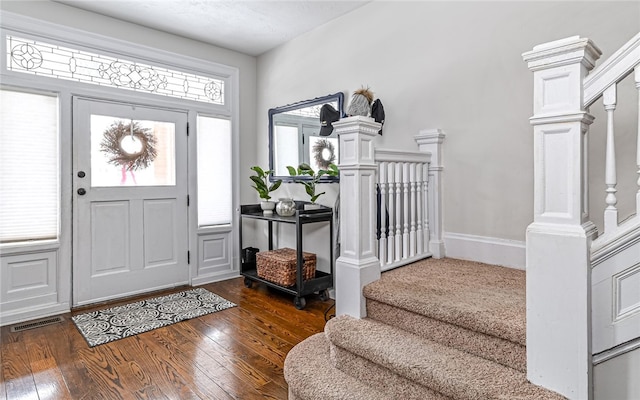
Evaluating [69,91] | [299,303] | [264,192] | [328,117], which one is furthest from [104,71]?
[299,303]

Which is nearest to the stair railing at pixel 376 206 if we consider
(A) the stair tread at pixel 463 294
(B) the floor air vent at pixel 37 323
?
(A) the stair tread at pixel 463 294

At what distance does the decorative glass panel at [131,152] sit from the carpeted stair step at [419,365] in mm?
2582

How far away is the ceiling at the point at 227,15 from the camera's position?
307 centimetres

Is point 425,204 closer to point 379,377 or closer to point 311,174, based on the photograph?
point 311,174

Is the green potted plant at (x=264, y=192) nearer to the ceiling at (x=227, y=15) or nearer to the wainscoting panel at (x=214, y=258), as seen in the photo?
the wainscoting panel at (x=214, y=258)

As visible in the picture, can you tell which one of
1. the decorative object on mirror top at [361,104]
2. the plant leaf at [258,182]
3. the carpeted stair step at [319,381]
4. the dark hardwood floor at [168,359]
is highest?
the decorative object on mirror top at [361,104]

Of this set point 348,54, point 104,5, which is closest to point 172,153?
point 104,5

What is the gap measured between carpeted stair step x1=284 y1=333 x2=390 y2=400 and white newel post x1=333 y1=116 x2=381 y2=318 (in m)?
0.32

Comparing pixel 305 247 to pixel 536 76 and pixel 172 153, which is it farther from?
pixel 536 76

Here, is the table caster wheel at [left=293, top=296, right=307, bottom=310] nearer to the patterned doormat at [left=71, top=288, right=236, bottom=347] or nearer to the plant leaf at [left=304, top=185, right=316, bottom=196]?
the patterned doormat at [left=71, top=288, right=236, bottom=347]

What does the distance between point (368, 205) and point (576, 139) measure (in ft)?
3.38

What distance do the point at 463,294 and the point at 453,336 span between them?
251mm

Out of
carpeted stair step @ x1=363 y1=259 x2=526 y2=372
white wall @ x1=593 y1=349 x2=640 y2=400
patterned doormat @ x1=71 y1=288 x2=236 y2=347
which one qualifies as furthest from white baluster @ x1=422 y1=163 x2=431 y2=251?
patterned doormat @ x1=71 y1=288 x2=236 y2=347

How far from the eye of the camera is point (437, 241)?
259 centimetres
